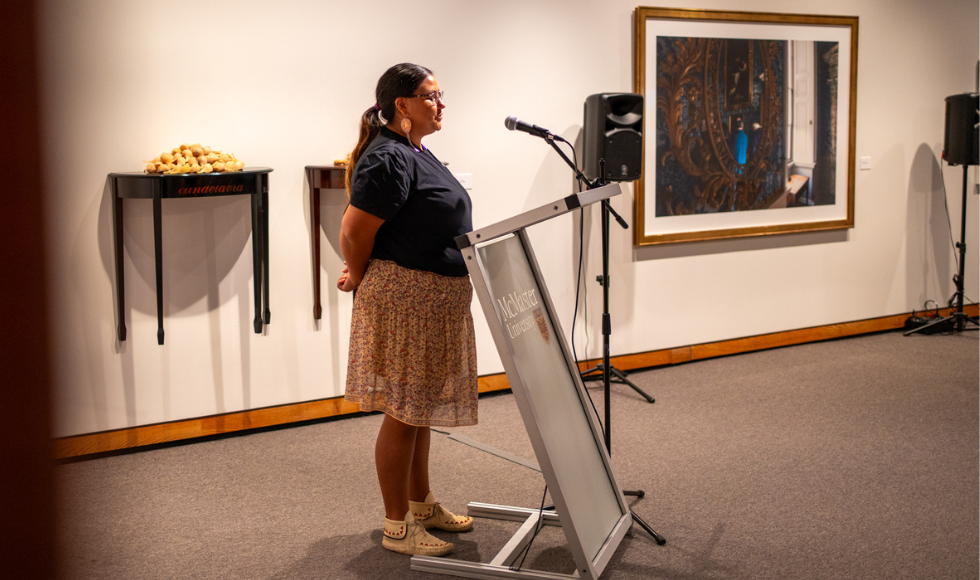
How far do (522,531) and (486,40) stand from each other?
2691mm

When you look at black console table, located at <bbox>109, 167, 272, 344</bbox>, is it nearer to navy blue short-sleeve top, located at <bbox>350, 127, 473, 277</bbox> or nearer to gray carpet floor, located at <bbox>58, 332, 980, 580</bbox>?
gray carpet floor, located at <bbox>58, 332, 980, 580</bbox>

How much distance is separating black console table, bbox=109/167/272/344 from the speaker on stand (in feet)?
14.8

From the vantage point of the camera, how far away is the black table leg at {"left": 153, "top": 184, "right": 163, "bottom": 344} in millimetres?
3234

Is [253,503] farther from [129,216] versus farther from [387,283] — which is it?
[129,216]

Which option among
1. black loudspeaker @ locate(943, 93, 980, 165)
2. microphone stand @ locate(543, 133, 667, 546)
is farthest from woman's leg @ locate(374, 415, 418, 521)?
black loudspeaker @ locate(943, 93, 980, 165)

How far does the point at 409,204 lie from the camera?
2293mm

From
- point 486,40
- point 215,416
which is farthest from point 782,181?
point 215,416

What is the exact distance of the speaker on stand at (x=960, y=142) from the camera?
17.5 ft

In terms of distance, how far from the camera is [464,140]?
4195mm

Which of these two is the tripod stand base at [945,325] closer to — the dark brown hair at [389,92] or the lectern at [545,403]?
the lectern at [545,403]

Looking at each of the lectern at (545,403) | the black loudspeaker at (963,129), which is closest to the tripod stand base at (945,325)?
the black loudspeaker at (963,129)

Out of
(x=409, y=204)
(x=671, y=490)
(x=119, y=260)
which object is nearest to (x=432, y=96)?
(x=409, y=204)

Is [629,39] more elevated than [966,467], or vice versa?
[629,39]

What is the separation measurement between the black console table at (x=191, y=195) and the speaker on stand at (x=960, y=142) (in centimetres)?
452
